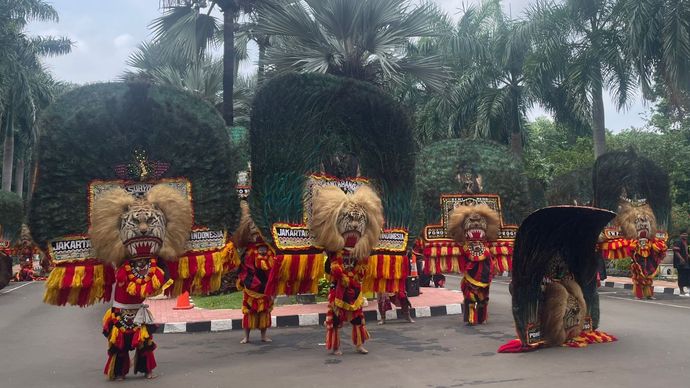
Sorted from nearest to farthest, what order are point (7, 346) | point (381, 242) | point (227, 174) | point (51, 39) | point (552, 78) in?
point (227, 174) → point (381, 242) → point (7, 346) → point (552, 78) → point (51, 39)

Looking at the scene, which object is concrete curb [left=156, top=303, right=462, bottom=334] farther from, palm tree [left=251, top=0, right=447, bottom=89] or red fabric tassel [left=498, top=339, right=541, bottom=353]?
palm tree [left=251, top=0, right=447, bottom=89]

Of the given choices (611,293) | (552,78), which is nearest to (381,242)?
(611,293)

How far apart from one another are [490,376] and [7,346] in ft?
21.2

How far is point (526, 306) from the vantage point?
7.18 m

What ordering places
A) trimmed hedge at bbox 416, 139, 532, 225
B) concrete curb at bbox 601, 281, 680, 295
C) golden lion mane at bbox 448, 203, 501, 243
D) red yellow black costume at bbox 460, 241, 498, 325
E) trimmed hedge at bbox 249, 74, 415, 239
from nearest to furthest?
trimmed hedge at bbox 249, 74, 415, 239
red yellow black costume at bbox 460, 241, 498, 325
golden lion mane at bbox 448, 203, 501, 243
trimmed hedge at bbox 416, 139, 532, 225
concrete curb at bbox 601, 281, 680, 295

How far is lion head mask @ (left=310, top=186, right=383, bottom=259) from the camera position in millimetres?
7137

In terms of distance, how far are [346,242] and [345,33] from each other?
6855 millimetres

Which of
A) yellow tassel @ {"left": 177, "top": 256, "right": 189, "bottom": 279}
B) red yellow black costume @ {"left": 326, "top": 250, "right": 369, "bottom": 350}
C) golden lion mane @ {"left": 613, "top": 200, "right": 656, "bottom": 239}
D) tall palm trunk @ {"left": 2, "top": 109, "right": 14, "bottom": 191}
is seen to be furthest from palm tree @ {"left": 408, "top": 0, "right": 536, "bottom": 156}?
tall palm trunk @ {"left": 2, "top": 109, "right": 14, "bottom": 191}

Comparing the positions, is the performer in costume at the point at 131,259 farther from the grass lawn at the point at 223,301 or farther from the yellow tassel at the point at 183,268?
the grass lawn at the point at 223,301

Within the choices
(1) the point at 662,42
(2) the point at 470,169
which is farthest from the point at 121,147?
(1) the point at 662,42

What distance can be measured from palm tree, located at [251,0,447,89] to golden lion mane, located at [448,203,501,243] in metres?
4.14

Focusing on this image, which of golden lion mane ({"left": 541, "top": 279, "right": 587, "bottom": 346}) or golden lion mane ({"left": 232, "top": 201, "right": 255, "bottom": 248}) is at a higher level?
golden lion mane ({"left": 232, "top": 201, "right": 255, "bottom": 248})

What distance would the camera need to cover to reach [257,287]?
839 cm

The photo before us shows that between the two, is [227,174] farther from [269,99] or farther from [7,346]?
[7,346]
